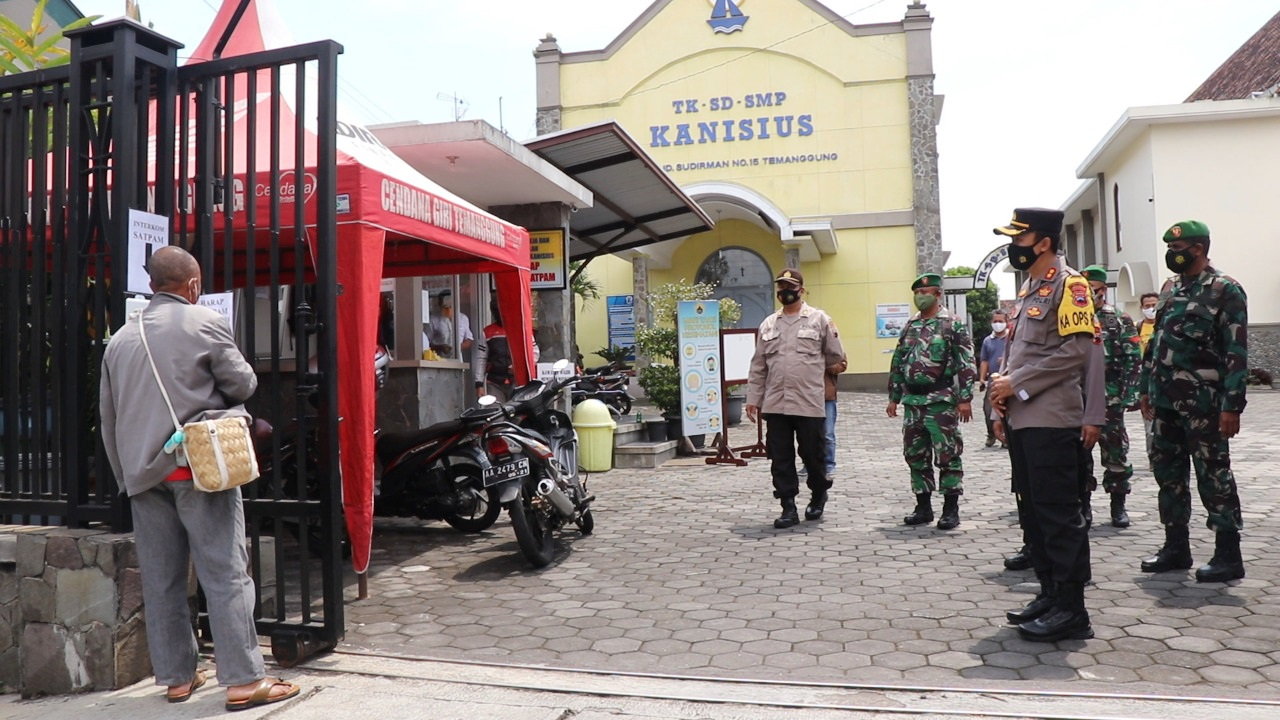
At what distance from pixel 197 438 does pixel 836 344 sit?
5.01 m

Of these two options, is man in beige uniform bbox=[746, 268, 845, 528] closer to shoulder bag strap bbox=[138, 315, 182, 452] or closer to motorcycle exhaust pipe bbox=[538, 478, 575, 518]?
motorcycle exhaust pipe bbox=[538, 478, 575, 518]

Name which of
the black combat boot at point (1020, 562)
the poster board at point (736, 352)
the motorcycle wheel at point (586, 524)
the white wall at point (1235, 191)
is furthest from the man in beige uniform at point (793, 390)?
the white wall at point (1235, 191)

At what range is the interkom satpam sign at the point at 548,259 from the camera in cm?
1102

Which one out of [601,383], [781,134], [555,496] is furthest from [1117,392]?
[781,134]

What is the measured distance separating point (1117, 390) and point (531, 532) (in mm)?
4259

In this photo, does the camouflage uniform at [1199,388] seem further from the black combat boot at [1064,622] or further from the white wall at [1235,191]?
the white wall at [1235,191]

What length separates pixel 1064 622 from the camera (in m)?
4.14

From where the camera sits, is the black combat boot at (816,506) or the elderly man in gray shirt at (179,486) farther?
the black combat boot at (816,506)

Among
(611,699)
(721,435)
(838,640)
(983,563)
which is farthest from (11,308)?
(721,435)

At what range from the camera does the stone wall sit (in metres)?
3.95

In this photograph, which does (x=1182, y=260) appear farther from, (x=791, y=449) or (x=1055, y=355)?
(x=791, y=449)

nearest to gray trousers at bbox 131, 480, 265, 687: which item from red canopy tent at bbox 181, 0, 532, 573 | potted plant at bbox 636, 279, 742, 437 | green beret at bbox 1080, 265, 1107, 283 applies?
red canopy tent at bbox 181, 0, 532, 573

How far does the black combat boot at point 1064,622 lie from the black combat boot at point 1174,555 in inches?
53.9

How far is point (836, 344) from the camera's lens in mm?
7488
